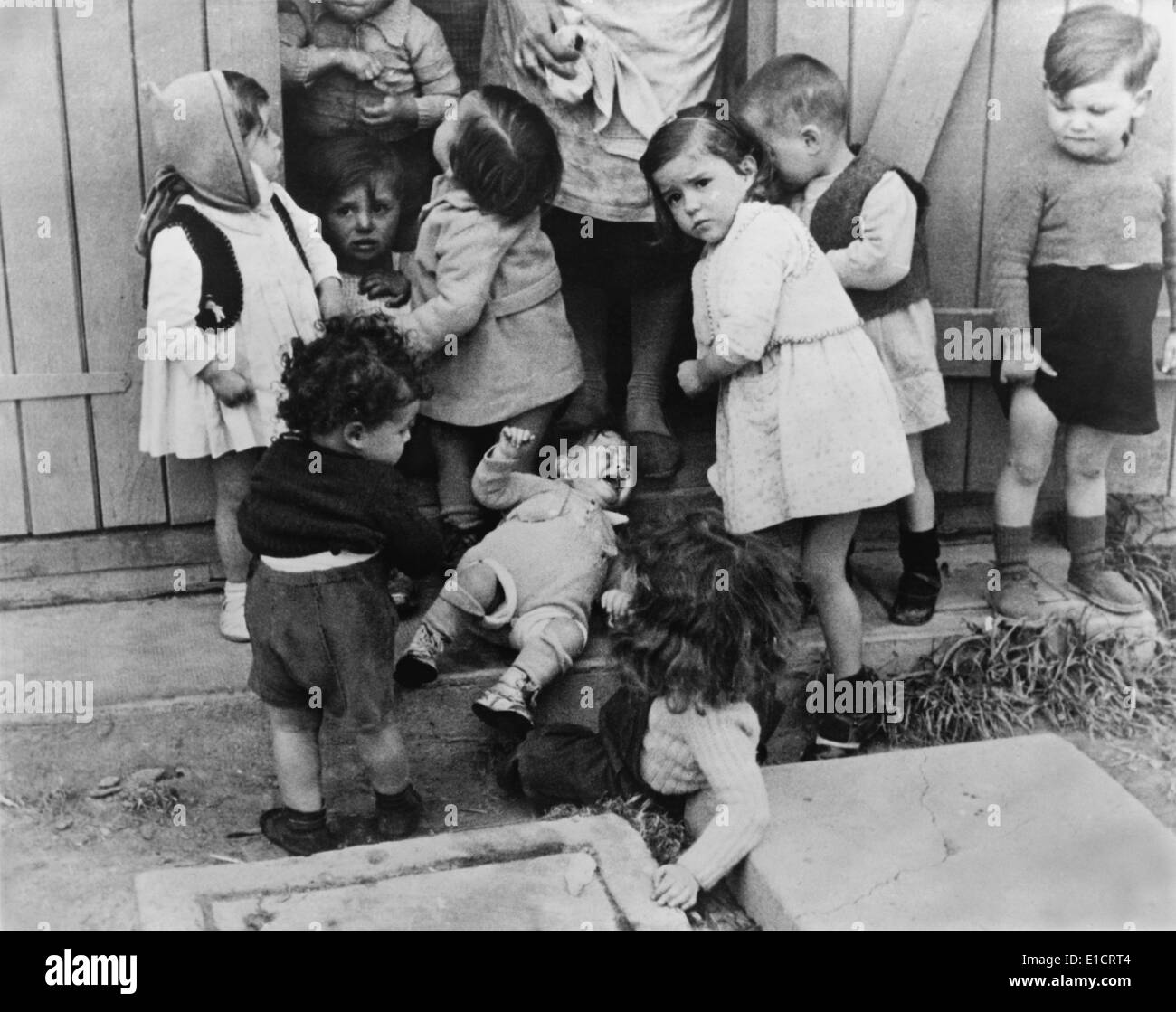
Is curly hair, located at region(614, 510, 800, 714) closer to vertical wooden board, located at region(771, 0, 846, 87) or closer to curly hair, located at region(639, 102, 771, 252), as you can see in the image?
curly hair, located at region(639, 102, 771, 252)

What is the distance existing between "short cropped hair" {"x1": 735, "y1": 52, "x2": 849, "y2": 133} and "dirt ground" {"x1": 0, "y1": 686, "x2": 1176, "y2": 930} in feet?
5.87

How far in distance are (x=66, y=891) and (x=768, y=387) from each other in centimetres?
211

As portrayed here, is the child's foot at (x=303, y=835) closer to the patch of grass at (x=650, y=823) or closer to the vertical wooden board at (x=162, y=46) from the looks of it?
the patch of grass at (x=650, y=823)

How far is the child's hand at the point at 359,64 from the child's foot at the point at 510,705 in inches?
76.8

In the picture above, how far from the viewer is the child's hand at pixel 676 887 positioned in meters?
3.40

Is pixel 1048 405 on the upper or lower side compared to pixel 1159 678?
upper

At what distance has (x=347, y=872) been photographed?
11.2 feet

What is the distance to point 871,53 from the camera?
4812 mm

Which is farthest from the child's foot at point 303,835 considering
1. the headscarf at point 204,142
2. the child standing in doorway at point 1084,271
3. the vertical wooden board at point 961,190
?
the vertical wooden board at point 961,190

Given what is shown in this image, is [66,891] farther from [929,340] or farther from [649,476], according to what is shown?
[929,340]

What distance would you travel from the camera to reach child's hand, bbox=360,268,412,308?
15.9 feet

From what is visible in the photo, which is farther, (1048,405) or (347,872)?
(1048,405)
